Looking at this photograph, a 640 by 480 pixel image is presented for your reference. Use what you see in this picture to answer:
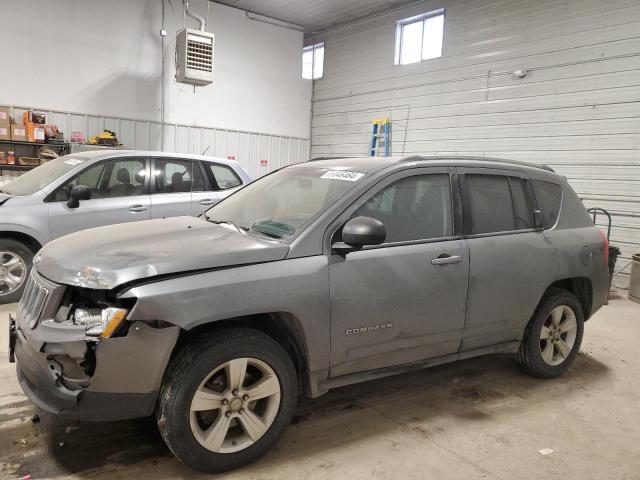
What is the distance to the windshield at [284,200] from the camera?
109 inches

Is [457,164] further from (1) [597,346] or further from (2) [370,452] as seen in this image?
(1) [597,346]

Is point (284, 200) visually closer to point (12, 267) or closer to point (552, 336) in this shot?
point (552, 336)

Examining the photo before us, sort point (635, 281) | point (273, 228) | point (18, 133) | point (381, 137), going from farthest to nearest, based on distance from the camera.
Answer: point (381, 137) < point (18, 133) < point (635, 281) < point (273, 228)

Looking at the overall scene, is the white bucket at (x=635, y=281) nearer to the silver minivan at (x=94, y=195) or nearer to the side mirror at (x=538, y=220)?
the side mirror at (x=538, y=220)

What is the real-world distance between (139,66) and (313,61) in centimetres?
512

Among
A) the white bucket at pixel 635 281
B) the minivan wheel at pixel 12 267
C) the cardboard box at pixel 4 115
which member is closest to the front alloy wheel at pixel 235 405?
the minivan wheel at pixel 12 267

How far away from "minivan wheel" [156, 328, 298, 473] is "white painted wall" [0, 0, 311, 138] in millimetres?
8806

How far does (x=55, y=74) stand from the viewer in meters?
9.28

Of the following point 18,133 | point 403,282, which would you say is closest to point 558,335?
point 403,282

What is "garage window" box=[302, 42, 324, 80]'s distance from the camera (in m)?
13.4

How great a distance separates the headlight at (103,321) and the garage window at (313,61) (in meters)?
12.0

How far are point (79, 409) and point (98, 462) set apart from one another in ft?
1.60

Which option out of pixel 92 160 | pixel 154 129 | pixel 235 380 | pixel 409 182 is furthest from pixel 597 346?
pixel 154 129

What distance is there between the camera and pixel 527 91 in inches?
348
